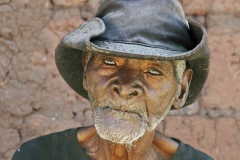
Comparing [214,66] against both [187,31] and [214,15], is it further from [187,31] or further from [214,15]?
[187,31]

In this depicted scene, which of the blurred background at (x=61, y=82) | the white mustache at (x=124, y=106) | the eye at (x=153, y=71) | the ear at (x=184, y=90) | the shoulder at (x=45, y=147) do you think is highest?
the eye at (x=153, y=71)

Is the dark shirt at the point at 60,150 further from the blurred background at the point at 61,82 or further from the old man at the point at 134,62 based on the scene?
the blurred background at the point at 61,82

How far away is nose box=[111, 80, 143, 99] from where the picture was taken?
319 cm

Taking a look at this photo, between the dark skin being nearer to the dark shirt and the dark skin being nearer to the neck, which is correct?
the neck

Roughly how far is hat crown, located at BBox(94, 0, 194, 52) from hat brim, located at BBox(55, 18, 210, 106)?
0.04m

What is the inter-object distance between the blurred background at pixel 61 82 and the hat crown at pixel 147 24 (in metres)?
1.22

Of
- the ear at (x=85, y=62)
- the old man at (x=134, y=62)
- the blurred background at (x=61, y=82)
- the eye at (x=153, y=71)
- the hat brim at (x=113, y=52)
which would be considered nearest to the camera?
the hat brim at (x=113, y=52)

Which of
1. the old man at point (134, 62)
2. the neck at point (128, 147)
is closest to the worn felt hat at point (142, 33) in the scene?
the old man at point (134, 62)

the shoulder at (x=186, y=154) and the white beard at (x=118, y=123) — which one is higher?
the white beard at (x=118, y=123)

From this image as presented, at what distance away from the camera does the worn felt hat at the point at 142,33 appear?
3105 millimetres

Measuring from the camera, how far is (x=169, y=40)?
3.25 m

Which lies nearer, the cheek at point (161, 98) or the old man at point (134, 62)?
the old man at point (134, 62)

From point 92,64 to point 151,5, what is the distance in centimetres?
39

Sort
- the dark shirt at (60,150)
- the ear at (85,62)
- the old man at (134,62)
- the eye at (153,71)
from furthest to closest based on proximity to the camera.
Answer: the dark shirt at (60,150) → the ear at (85,62) → the eye at (153,71) → the old man at (134,62)
